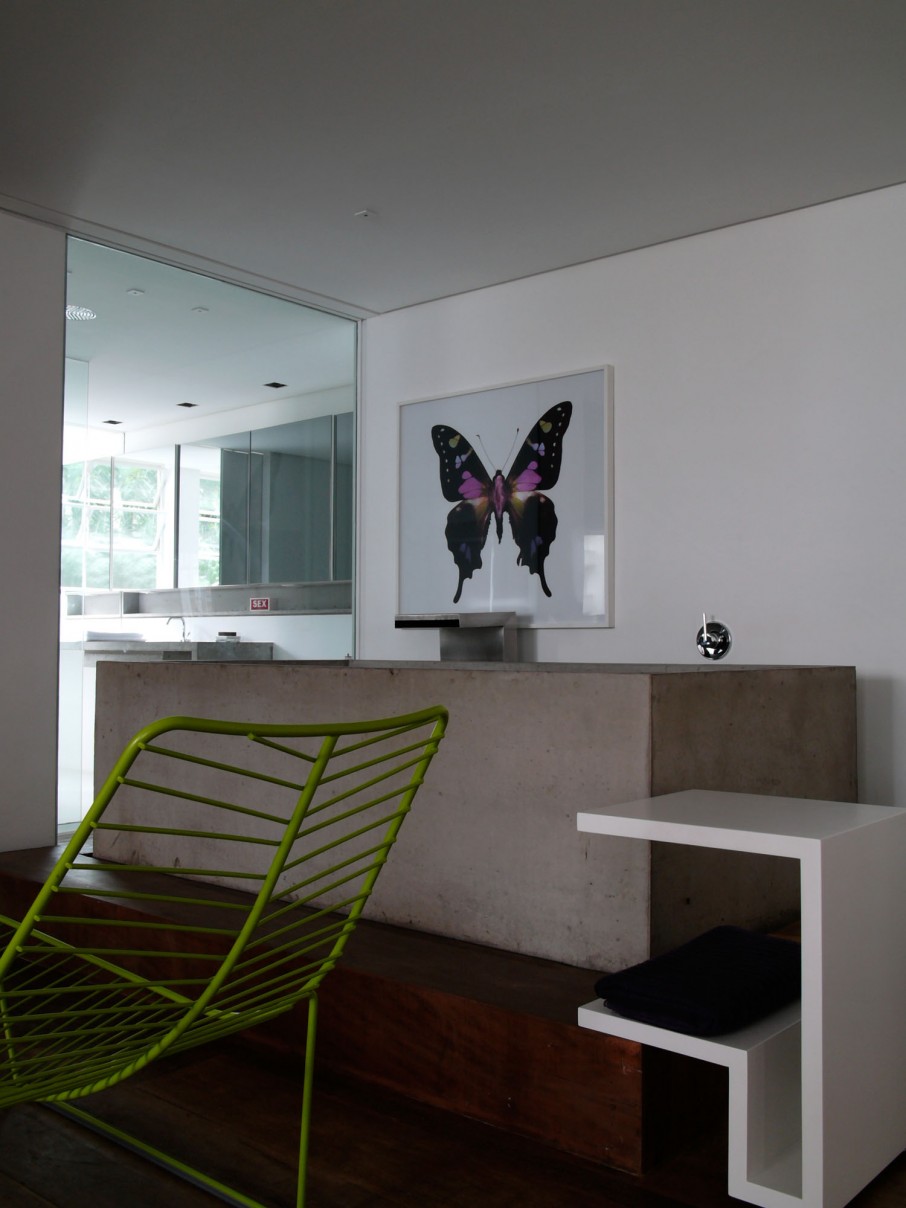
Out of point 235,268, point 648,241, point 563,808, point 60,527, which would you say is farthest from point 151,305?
point 563,808

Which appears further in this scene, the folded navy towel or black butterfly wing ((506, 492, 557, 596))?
black butterfly wing ((506, 492, 557, 596))

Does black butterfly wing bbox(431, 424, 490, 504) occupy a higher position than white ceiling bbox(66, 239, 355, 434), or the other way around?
white ceiling bbox(66, 239, 355, 434)

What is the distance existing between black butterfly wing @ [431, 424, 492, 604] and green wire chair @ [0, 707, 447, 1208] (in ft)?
7.13

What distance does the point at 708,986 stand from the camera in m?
1.69

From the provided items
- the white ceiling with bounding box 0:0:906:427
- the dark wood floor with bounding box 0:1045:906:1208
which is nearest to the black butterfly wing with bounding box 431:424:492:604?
the white ceiling with bounding box 0:0:906:427

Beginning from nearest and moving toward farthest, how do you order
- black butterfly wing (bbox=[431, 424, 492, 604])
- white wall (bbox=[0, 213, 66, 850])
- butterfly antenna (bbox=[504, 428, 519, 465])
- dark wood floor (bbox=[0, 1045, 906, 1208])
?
1. dark wood floor (bbox=[0, 1045, 906, 1208])
2. white wall (bbox=[0, 213, 66, 850])
3. butterfly antenna (bbox=[504, 428, 519, 465])
4. black butterfly wing (bbox=[431, 424, 492, 604])

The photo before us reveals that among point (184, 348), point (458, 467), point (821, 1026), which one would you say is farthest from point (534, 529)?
point (821, 1026)

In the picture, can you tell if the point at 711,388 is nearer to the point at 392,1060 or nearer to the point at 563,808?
the point at 563,808

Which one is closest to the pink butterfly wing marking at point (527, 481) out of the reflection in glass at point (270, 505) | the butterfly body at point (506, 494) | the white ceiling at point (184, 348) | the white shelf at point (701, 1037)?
the butterfly body at point (506, 494)

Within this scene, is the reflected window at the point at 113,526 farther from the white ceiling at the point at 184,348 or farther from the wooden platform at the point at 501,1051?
the wooden platform at the point at 501,1051

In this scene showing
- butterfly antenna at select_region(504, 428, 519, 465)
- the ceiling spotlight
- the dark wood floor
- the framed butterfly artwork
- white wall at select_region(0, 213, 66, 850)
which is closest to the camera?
the dark wood floor

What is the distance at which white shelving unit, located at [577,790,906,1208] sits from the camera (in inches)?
61.0

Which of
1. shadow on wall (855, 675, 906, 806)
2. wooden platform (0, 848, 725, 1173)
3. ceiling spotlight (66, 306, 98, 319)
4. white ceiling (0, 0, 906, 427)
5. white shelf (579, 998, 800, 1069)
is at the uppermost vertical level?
white ceiling (0, 0, 906, 427)

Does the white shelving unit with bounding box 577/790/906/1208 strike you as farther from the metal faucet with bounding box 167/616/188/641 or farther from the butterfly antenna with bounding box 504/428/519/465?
the metal faucet with bounding box 167/616/188/641
